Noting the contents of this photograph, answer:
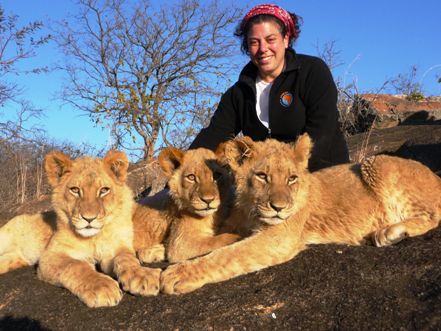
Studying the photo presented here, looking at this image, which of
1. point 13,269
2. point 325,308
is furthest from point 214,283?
point 13,269

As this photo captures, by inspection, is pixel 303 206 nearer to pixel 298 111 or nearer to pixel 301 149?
pixel 301 149

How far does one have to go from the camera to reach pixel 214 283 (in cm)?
340

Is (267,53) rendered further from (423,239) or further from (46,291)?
(46,291)

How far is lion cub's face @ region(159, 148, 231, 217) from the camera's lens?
159 inches

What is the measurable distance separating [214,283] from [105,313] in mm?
758

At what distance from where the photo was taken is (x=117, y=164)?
4.32m

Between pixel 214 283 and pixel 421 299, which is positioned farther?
pixel 214 283

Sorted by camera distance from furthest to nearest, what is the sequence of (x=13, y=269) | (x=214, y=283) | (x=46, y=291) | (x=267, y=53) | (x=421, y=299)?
Result: (x=267, y=53)
(x=13, y=269)
(x=46, y=291)
(x=214, y=283)
(x=421, y=299)

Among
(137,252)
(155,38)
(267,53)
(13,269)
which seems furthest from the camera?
(155,38)

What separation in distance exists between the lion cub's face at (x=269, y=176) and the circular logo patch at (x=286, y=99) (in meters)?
1.61

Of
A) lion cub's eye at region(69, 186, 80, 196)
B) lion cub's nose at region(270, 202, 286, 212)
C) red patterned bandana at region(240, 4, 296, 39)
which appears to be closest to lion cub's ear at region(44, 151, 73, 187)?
lion cub's eye at region(69, 186, 80, 196)

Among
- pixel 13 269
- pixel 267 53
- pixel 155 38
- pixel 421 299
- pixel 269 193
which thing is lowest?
pixel 13 269

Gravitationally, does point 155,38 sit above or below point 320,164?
above

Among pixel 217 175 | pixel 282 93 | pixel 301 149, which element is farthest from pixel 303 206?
pixel 282 93
